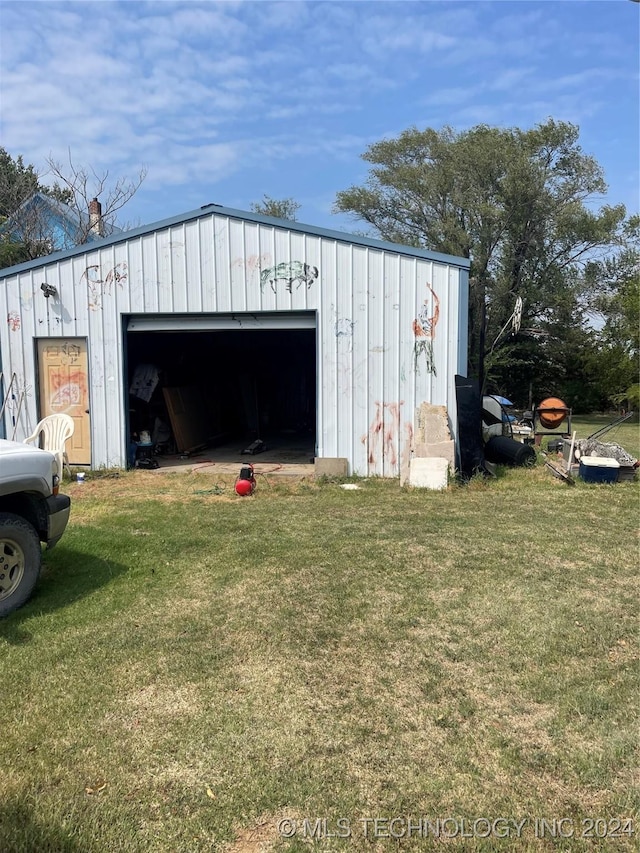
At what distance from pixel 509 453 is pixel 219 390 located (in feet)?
25.7

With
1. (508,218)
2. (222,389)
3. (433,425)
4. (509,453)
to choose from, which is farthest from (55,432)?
(508,218)

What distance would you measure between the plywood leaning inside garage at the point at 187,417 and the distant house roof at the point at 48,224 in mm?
11220

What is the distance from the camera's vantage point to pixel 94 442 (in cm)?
1021

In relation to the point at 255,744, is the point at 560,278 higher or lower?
higher

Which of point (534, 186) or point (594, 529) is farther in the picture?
point (534, 186)

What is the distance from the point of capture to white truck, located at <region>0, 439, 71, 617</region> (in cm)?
406

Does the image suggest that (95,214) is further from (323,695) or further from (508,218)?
(323,695)

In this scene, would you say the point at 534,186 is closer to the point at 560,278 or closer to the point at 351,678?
the point at 560,278

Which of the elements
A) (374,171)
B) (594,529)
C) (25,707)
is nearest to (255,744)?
(25,707)

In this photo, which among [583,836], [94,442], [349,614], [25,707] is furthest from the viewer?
[94,442]

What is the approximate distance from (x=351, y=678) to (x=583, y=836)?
1.35 metres

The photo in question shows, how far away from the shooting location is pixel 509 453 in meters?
10.0

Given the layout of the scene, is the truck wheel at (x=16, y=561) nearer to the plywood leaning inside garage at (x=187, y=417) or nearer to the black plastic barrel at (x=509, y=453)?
the black plastic barrel at (x=509, y=453)

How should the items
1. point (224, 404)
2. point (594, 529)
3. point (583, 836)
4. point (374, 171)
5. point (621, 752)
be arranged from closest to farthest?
point (583, 836), point (621, 752), point (594, 529), point (224, 404), point (374, 171)
